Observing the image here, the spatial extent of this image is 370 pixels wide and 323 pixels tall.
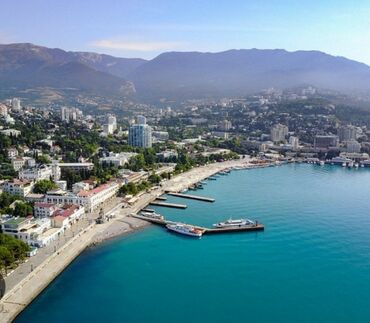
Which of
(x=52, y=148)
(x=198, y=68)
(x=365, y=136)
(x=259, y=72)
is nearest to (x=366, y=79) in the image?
(x=259, y=72)

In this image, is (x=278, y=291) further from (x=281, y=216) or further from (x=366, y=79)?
(x=366, y=79)

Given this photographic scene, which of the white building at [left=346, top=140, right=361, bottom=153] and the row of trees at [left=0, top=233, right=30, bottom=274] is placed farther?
the white building at [left=346, top=140, right=361, bottom=153]

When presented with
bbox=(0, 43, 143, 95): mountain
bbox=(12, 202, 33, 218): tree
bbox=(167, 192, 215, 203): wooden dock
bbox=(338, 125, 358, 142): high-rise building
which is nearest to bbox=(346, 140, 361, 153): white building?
bbox=(338, 125, 358, 142): high-rise building

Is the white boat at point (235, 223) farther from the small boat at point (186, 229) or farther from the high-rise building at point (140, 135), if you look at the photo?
the high-rise building at point (140, 135)

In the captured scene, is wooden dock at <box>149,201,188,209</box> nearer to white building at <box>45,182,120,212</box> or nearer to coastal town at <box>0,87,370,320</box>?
coastal town at <box>0,87,370,320</box>

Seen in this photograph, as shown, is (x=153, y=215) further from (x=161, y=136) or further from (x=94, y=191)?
(x=161, y=136)

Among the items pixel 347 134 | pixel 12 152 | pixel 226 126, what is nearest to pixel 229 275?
pixel 12 152
